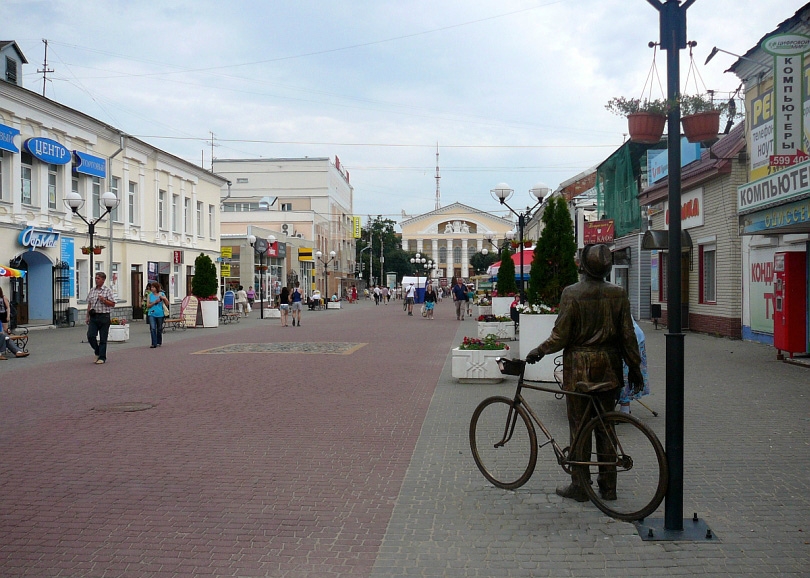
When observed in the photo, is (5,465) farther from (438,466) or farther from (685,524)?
(685,524)

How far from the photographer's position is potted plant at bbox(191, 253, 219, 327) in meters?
28.1

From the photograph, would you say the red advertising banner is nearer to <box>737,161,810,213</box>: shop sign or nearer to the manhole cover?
<box>737,161,810,213</box>: shop sign

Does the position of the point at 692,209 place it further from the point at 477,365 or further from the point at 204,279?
the point at 204,279

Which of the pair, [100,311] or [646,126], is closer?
[646,126]

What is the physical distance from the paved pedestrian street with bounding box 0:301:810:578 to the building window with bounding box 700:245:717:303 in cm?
940

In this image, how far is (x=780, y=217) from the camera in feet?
39.7

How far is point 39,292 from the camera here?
27109 millimetres

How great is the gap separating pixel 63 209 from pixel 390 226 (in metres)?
88.2

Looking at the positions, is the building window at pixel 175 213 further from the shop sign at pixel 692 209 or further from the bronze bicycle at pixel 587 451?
the bronze bicycle at pixel 587 451

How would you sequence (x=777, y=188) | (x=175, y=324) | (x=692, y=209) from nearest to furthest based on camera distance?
(x=777, y=188) → (x=692, y=209) → (x=175, y=324)

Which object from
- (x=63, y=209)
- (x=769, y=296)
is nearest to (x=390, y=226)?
(x=63, y=209)

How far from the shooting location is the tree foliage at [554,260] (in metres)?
11.5

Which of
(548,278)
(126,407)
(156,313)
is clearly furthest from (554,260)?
(156,313)

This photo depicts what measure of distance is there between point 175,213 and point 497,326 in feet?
86.9
